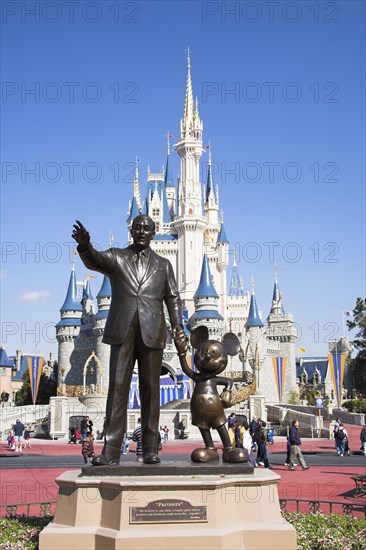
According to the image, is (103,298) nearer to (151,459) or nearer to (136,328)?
(136,328)

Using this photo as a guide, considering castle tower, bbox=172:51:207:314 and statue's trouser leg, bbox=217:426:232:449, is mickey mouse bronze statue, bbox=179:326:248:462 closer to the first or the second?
statue's trouser leg, bbox=217:426:232:449

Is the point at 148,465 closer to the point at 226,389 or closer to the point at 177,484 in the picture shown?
the point at 177,484

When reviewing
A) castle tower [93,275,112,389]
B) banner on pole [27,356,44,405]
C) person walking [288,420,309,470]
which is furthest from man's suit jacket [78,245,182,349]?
castle tower [93,275,112,389]

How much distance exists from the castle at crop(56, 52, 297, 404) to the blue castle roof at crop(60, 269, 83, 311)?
0.10 meters

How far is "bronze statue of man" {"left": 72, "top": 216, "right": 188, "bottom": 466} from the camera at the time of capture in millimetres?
6477

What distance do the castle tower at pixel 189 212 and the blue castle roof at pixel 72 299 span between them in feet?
37.2

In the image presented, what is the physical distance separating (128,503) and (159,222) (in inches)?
2746

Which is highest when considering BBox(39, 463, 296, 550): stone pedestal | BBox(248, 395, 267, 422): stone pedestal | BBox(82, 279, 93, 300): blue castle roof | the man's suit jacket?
BBox(82, 279, 93, 300): blue castle roof

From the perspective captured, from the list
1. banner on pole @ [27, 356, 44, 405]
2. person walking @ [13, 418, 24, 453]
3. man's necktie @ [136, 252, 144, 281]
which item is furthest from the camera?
banner on pole @ [27, 356, 44, 405]

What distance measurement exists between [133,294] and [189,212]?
64842mm

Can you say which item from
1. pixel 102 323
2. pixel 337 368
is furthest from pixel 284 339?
pixel 337 368

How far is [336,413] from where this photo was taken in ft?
128

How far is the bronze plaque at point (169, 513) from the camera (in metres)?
5.59

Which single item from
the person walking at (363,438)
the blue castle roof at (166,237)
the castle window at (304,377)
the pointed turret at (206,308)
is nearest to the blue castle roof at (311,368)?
the castle window at (304,377)
